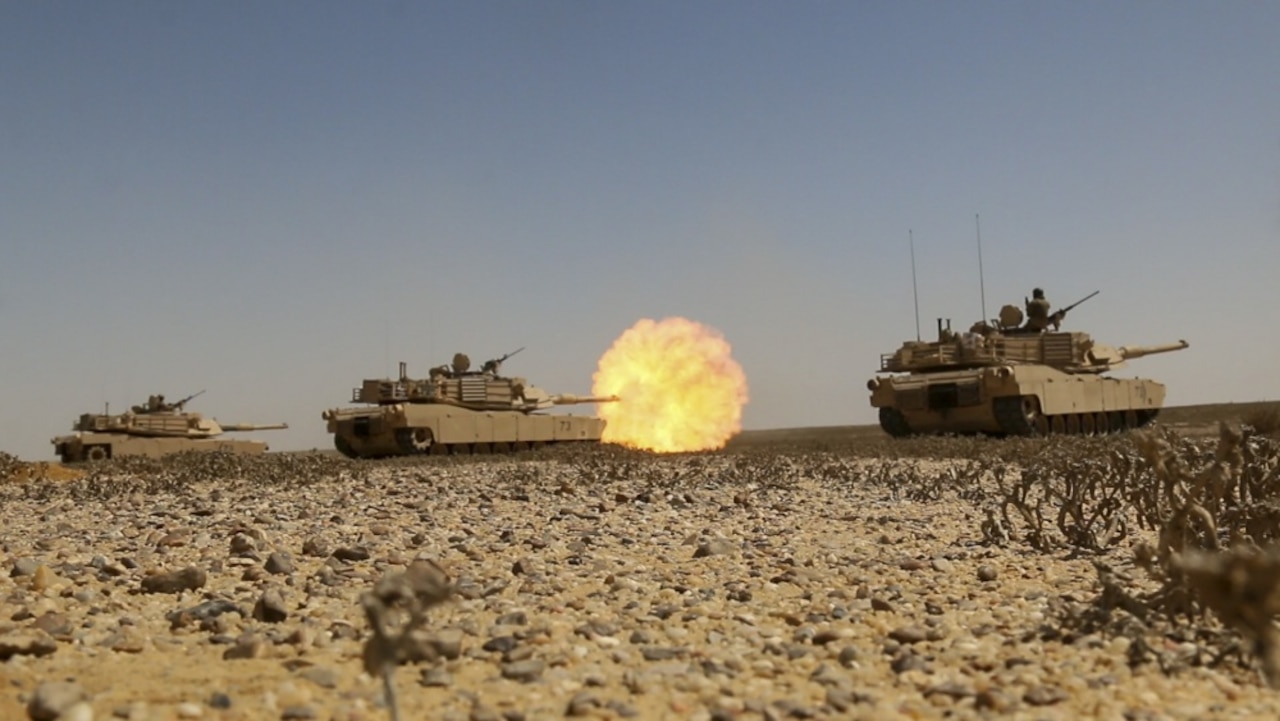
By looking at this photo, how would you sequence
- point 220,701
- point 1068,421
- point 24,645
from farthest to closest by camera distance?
point 1068,421
point 24,645
point 220,701

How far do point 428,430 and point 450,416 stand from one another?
0.98 m

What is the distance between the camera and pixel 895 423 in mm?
34094

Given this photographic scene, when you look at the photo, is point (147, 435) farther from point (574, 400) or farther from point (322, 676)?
point (322, 676)

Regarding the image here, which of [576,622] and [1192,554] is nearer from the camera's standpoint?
[1192,554]

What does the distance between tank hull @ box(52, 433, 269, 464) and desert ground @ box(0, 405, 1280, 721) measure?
2838 centimetres

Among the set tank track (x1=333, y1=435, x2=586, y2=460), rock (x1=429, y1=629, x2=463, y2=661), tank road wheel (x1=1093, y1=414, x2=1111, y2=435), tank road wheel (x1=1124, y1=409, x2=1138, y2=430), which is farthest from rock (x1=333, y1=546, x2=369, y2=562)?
tank road wheel (x1=1124, y1=409, x2=1138, y2=430)

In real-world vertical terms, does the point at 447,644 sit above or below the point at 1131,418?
below

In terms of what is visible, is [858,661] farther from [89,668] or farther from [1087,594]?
[89,668]

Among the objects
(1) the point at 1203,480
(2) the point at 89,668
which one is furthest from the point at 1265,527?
(2) the point at 89,668

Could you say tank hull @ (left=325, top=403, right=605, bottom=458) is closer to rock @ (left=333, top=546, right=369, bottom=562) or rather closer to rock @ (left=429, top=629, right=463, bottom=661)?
rock @ (left=333, top=546, right=369, bottom=562)

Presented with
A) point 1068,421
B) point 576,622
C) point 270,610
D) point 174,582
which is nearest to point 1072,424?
point 1068,421

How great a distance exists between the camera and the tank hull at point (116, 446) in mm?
37500

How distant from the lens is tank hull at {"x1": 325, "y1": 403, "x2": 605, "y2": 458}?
32.7 meters

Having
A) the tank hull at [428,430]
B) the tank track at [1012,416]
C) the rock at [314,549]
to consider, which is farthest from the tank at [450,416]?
the rock at [314,549]
